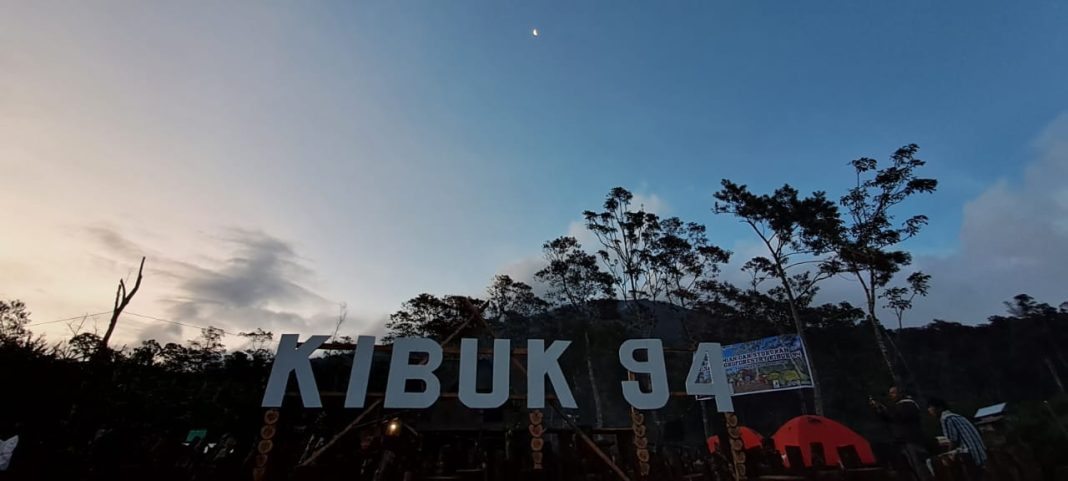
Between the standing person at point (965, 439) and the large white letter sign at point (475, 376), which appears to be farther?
the large white letter sign at point (475, 376)

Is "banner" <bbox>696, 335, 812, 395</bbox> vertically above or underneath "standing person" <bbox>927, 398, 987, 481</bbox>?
above

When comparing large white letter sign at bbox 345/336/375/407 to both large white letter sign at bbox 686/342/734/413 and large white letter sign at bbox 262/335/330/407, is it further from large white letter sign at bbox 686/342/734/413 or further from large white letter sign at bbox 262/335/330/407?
large white letter sign at bbox 686/342/734/413

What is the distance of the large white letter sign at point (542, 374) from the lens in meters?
9.68

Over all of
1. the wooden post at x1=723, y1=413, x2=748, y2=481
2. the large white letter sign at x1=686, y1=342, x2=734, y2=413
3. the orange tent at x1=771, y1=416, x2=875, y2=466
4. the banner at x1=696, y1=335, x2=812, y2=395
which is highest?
the banner at x1=696, y1=335, x2=812, y2=395

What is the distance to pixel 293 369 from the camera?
9289 mm

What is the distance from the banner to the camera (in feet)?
87.8

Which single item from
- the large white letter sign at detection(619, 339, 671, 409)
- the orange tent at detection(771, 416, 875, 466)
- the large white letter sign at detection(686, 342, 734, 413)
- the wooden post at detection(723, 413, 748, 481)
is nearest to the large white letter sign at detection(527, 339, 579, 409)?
the large white letter sign at detection(619, 339, 671, 409)

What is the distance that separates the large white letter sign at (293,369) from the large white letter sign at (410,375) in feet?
4.76

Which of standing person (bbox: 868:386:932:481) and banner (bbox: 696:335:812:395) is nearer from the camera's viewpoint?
standing person (bbox: 868:386:932:481)

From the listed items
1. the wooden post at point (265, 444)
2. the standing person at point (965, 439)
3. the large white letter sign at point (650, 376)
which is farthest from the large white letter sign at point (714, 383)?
the wooden post at point (265, 444)

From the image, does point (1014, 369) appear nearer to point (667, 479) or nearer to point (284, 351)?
point (667, 479)

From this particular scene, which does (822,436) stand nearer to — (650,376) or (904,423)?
(904,423)

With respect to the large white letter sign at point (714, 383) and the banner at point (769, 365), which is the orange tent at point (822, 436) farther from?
the large white letter sign at point (714, 383)

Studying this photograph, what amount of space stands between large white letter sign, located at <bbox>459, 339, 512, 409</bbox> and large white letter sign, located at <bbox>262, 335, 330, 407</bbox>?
2863 mm
